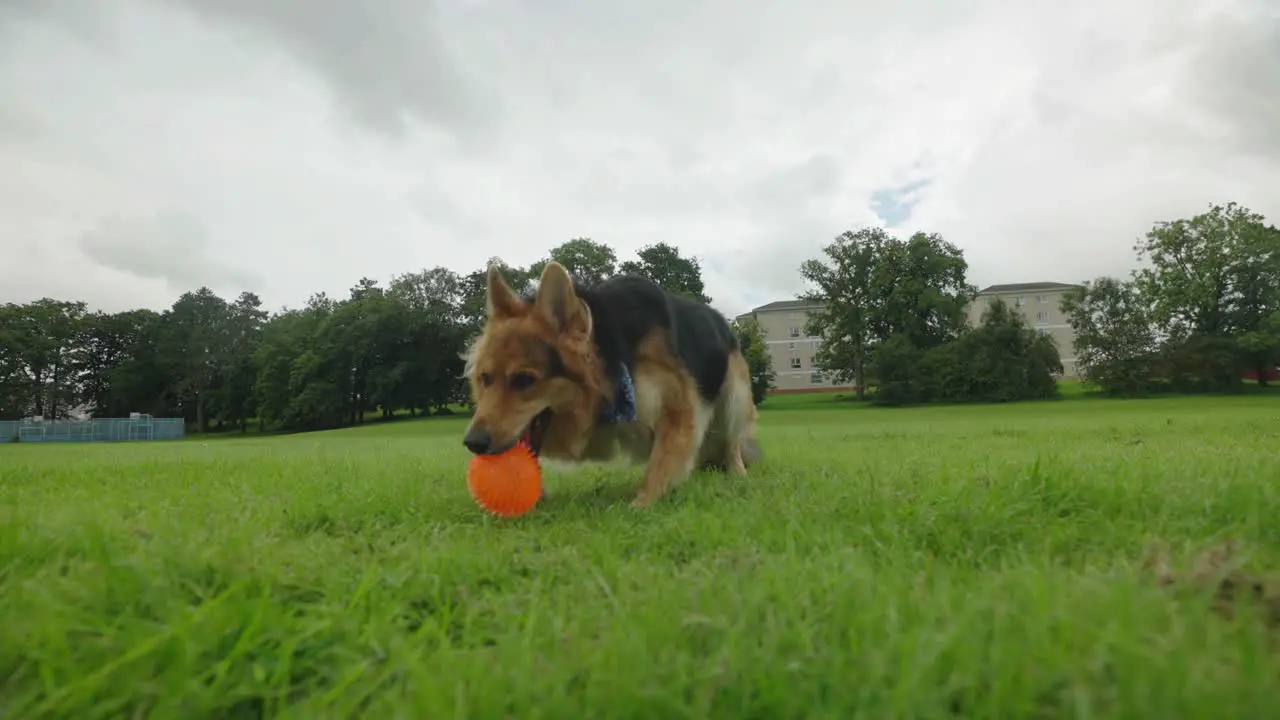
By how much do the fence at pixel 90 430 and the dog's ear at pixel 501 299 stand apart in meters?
65.0

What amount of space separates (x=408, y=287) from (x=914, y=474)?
6489cm

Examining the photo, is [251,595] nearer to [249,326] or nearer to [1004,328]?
[1004,328]

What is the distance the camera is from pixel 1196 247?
4928 cm

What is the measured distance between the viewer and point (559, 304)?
3.76m

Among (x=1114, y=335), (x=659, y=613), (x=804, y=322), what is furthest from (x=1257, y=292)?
(x=659, y=613)

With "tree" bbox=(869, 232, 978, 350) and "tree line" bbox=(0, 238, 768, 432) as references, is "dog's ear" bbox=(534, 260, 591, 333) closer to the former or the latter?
"tree line" bbox=(0, 238, 768, 432)

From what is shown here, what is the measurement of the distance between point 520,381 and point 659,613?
2.19 metres

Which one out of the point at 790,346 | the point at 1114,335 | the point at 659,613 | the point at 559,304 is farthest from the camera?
the point at 790,346

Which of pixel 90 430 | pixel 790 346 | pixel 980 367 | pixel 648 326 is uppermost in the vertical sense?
pixel 790 346

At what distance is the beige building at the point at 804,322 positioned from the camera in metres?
92.9

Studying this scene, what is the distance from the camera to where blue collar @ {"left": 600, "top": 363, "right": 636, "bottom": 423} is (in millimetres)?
3988

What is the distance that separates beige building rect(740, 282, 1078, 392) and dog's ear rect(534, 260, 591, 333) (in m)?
89.5

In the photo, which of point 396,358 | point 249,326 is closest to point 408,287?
point 396,358

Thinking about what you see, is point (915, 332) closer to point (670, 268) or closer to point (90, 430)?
point (670, 268)
